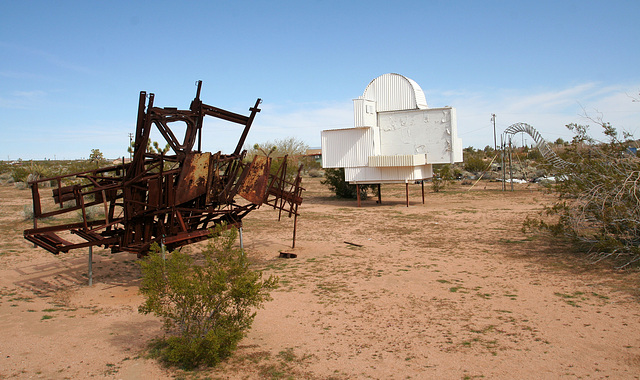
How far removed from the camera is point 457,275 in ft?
35.0

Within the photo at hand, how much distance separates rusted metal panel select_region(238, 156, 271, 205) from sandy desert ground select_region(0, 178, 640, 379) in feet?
6.26

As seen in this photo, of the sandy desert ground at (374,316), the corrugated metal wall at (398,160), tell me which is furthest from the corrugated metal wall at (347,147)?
the sandy desert ground at (374,316)

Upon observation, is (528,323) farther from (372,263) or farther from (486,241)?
(486,241)

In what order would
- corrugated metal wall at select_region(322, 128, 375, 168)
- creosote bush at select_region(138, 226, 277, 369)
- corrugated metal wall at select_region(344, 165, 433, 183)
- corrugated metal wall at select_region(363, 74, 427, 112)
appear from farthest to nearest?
1. corrugated metal wall at select_region(363, 74, 427, 112)
2. corrugated metal wall at select_region(322, 128, 375, 168)
3. corrugated metal wall at select_region(344, 165, 433, 183)
4. creosote bush at select_region(138, 226, 277, 369)

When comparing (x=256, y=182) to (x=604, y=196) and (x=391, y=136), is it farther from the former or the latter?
(x=391, y=136)

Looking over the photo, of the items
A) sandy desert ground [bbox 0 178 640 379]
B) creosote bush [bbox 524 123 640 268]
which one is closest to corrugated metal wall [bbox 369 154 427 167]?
sandy desert ground [bbox 0 178 640 379]

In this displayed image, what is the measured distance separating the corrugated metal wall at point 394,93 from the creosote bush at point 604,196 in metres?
12.8

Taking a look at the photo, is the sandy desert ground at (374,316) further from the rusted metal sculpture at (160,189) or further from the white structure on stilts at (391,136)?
the white structure on stilts at (391,136)

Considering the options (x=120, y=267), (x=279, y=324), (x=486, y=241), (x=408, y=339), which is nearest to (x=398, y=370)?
(x=408, y=339)

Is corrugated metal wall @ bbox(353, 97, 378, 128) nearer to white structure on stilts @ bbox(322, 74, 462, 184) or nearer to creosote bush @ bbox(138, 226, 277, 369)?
white structure on stilts @ bbox(322, 74, 462, 184)

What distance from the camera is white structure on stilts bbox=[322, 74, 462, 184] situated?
24.9 m

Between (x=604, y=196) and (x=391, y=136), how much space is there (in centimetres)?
1494

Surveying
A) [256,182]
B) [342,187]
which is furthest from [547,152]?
[342,187]

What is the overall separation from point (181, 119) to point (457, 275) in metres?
6.69
